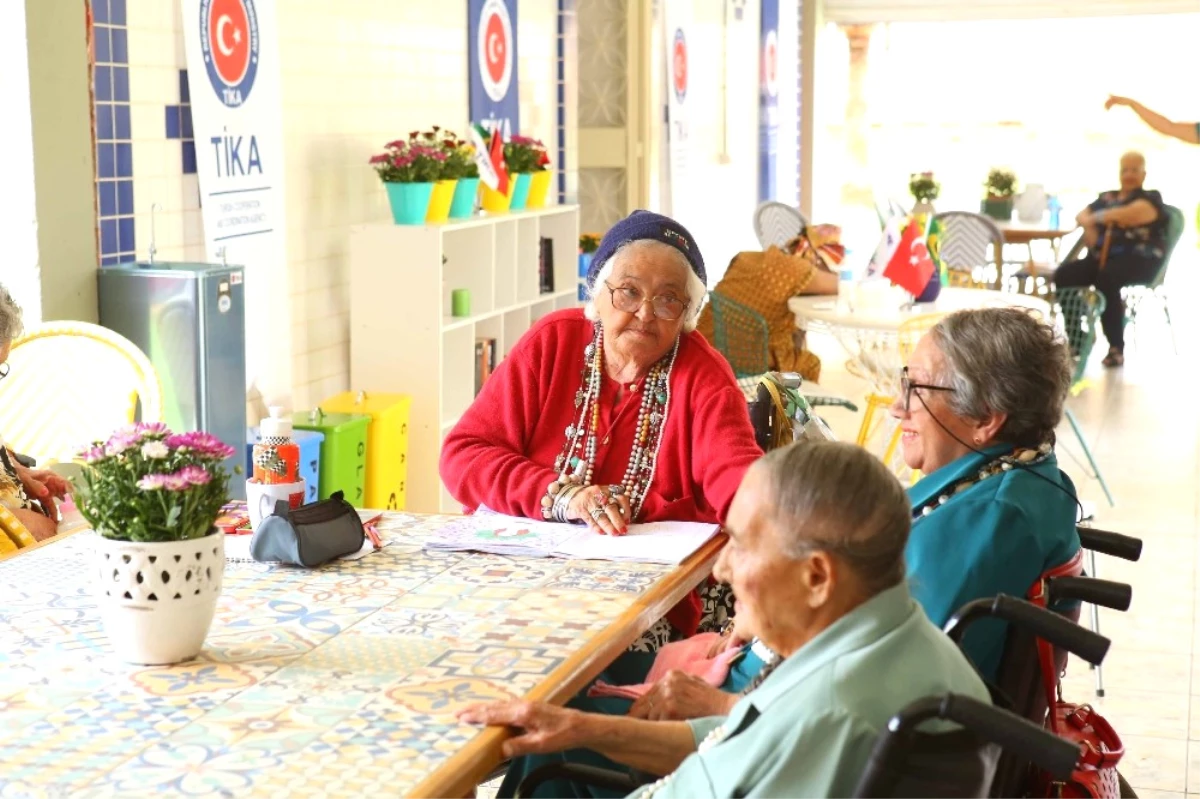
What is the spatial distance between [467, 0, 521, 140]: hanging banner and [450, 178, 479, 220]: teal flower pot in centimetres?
58

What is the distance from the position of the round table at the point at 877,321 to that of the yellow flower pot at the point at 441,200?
1.67 m

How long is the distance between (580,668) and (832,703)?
0.54 meters

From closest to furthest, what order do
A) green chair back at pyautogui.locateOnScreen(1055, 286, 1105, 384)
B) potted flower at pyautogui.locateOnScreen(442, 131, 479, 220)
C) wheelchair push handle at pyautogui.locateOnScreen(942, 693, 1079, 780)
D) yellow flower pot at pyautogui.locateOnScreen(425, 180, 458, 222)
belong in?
wheelchair push handle at pyautogui.locateOnScreen(942, 693, 1079, 780) < yellow flower pot at pyautogui.locateOnScreen(425, 180, 458, 222) < potted flower at pyautogui.locateOnScreen(442, 131, 479, 220) < green chair back at pyautogui.locateOnScreen(1055, 286, 1105, 384)

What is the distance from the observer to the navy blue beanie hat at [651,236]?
3.05 m


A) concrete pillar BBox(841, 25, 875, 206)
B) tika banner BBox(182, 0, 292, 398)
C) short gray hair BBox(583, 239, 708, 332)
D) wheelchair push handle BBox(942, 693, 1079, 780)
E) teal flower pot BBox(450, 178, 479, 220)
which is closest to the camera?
wheelchair push handle BBox(942, 693, 1079, 780)

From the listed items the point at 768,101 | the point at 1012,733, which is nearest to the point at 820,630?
the point at 1012,733

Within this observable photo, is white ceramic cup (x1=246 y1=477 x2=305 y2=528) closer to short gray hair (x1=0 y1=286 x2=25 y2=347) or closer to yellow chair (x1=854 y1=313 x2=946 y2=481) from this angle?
short gray hair (x1=0 y1=286 x2=25 y2=347)

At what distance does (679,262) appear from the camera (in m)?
3.04

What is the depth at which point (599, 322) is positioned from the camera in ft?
10.3

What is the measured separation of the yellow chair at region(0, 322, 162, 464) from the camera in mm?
3766

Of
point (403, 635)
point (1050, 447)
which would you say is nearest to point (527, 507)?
point (403, 635)

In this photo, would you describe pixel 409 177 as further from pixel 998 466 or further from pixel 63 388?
pixel 998 466

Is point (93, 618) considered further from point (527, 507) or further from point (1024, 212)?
point (1024, 212)

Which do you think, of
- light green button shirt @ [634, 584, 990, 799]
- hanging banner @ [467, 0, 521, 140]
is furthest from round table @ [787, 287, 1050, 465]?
light green button shirt @ [634, 584, 990, 799]
